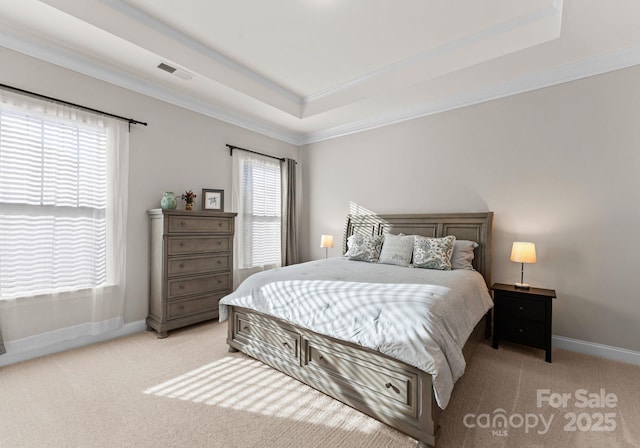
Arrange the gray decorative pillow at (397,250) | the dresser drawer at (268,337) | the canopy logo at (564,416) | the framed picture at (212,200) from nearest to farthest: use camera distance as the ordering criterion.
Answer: the canopy logo at (564,416) < the dresser drawer at (268,337) < the gray decorative pillow at (397,250) < the framed picture at (212,200)

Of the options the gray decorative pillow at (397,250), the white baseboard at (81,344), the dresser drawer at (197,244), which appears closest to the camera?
the white baseboard at (81,344)

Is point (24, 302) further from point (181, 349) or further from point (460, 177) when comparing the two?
point (460, 177)

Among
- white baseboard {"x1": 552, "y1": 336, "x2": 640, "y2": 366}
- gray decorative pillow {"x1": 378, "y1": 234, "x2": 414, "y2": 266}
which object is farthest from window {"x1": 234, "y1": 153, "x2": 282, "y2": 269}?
white baseboard {"x1": 552, "y1": 336, "x2": 640, "y2": 366}

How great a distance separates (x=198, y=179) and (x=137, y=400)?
2697 millimetres

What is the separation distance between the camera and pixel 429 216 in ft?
12.7

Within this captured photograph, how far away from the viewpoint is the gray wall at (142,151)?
8.75 ft

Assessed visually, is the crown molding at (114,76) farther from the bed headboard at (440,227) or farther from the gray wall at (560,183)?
the gray wall at (560,183)

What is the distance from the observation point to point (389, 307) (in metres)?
1.89

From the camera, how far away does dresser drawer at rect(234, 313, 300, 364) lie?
7.80 ft

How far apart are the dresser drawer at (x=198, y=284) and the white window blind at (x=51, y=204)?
0.71 m

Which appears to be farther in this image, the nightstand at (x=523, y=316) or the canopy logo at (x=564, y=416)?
the nightstand at (x=523, y=316)

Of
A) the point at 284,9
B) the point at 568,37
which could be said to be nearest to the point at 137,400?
the point at 284,9

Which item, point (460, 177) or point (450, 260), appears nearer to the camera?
point (450, 260)

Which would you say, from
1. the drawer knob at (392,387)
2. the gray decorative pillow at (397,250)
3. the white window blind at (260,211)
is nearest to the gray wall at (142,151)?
the white window blind at (260,211)
